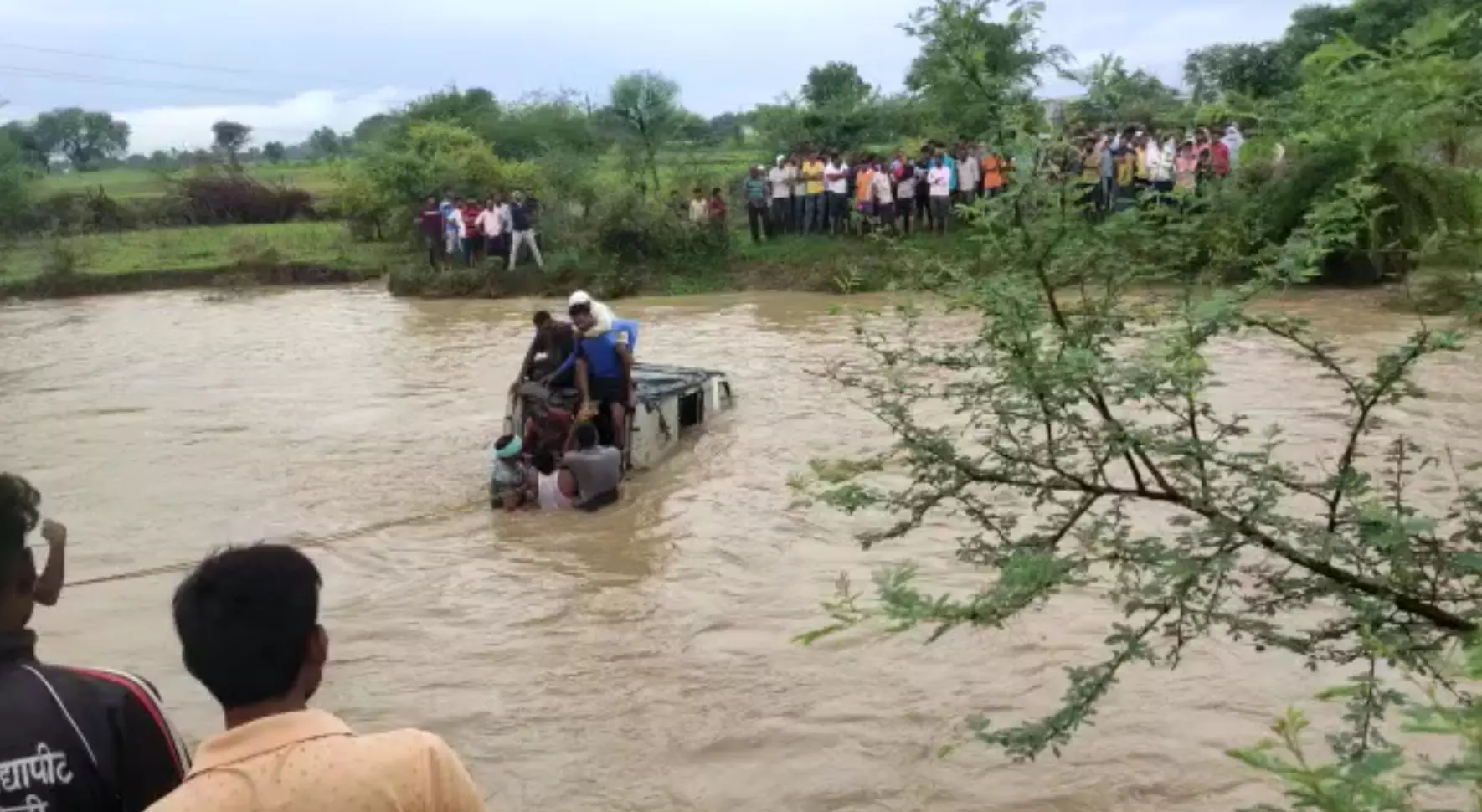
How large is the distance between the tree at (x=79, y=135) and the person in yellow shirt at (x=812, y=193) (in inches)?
3210

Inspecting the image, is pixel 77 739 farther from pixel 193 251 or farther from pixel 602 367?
pixel 193 251

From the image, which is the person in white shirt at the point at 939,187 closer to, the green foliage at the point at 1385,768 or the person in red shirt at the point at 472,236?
the person in red shirt at the point at 472,236

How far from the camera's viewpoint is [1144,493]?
12.5 ft

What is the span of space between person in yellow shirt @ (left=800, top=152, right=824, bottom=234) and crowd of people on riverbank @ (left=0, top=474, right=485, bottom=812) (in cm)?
2218

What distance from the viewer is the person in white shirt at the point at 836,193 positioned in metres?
23.8

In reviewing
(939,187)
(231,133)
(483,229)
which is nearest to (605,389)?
(939,187)

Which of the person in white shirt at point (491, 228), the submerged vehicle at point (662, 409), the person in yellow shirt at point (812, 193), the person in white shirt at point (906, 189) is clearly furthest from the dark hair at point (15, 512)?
the person in white shirt at point (491, 228)

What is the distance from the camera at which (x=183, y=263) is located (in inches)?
1261

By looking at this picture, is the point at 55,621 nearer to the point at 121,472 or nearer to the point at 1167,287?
the point at 121,472

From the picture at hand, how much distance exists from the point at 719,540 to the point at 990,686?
10.3 ft

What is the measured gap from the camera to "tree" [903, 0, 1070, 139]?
374 centimetres

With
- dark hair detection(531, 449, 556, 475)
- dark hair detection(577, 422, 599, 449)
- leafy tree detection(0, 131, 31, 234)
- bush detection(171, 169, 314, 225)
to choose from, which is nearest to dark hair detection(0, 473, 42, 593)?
dark hair detection(577, 422, 599, 449)

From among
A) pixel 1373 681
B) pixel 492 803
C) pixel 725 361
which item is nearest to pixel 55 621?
pixel 492 803

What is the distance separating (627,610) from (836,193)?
16.8 m
